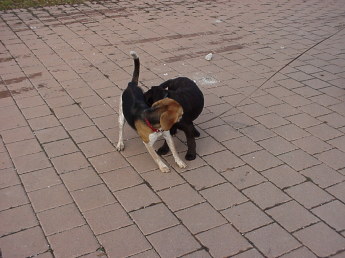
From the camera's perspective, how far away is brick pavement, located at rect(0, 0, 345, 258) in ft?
10.7

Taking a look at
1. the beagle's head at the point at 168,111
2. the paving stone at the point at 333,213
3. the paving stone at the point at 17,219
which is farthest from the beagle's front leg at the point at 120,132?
the paving stone at the point at 333,213

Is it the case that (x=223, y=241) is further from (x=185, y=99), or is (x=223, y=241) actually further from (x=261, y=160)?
(x=185, y=99)

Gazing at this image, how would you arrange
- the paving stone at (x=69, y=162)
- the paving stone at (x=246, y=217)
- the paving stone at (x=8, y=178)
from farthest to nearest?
the paving stone at (x=69, y=162), the paving stone at (x=8, y=178), the paving stone at (x=246, y=217)

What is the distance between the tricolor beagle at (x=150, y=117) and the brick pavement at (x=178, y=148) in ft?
0.61

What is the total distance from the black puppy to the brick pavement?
0.18 m

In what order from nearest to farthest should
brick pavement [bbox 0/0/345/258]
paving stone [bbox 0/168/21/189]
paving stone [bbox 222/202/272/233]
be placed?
brick pavement [bbox 0/0/345/258]
paving stone [bbox 222/202/272/233]
paving stone [bbox 0/168/21/189]

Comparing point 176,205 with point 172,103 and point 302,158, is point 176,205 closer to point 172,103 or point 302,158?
point 172,103

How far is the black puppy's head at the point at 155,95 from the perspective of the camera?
3879 mm

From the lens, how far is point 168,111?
11.6 ft

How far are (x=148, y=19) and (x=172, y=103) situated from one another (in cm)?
561

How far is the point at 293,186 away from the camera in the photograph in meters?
3.84

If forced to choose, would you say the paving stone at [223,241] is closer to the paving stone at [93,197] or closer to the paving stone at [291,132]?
the paving stone at [93,197]

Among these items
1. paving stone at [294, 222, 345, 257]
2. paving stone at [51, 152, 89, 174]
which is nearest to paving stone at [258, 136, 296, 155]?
paving stone at [294, 222, 345, 257]

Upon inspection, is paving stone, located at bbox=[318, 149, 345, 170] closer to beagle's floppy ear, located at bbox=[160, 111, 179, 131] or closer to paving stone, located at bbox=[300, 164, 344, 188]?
paving stone, located at bbox=[300, 164, 344, 188]
